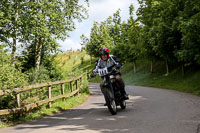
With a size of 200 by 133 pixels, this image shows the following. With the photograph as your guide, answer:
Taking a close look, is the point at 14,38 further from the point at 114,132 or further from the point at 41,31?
the point at 114,132

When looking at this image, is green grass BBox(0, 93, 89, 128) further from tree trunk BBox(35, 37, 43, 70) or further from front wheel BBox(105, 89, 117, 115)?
tree trunk BBox(35, 37, 43, 70)

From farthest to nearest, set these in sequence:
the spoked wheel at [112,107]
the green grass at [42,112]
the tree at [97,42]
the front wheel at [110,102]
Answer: the tree at [97,42]
the spoked wheel at [112,107]
the front wheel at [110,102]
the green grass at [42,112]

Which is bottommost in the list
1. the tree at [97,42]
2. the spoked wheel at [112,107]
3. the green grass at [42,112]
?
the green grass at [42,112]

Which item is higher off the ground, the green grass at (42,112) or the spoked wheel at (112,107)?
the spoked wheel at (112,107)

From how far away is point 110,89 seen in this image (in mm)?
7770

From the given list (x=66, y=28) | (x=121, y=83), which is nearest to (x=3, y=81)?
(x=121, y=83)

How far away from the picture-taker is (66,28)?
22438 millimetres

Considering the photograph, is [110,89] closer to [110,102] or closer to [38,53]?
[110,102]

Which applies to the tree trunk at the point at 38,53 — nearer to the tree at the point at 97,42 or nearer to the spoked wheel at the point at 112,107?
the spoked wheel at the point at 112,107

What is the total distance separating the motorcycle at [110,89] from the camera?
7570mm

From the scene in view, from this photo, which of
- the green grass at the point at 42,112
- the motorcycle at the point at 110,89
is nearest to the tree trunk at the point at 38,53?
the green grass at the point at 42,112

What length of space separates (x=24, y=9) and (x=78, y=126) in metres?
15.8

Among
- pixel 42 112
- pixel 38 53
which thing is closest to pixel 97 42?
pixel 38 53

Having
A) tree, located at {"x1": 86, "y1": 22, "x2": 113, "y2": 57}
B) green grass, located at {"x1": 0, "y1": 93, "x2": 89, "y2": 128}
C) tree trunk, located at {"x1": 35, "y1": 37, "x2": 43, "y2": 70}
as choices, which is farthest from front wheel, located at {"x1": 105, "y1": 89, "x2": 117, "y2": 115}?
tree, located at {"x1": 86, "y1": 22, "x2": 113, "y2": 57}
